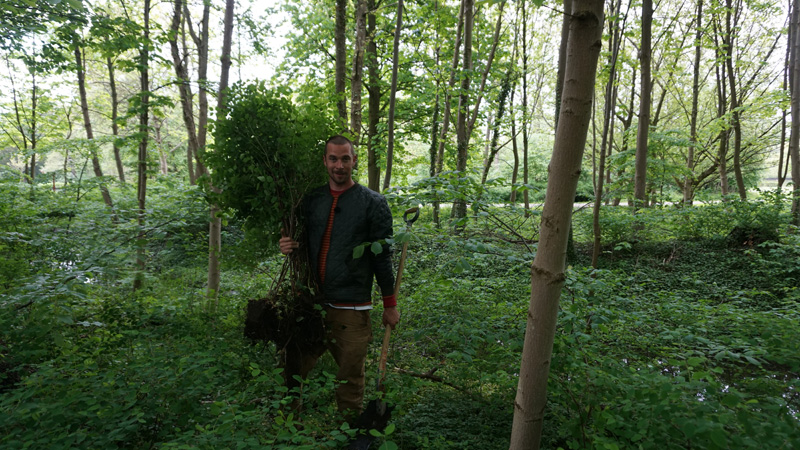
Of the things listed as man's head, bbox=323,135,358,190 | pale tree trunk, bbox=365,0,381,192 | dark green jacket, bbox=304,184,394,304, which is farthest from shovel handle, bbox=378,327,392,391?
pale tree trunk, bbox=365,0,381,192

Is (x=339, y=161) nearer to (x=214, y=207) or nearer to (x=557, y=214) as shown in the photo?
(x=557, y=214)

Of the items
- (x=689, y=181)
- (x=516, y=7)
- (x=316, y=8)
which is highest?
(x=516, y=7)

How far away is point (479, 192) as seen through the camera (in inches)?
138

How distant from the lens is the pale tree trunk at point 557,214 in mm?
1655

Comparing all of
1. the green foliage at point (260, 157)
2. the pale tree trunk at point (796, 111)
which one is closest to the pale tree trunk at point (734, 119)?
the pale tree trunk at point (796, 111)

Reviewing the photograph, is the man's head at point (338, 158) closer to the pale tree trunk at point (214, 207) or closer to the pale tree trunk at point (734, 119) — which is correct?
the pale tree trunk at point (214, 207)

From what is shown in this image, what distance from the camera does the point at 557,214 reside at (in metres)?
1.75

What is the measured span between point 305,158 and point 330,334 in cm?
148

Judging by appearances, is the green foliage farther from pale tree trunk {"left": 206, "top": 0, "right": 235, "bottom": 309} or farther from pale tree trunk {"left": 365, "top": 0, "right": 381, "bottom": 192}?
pale tree trunk {"left": 365, "top": 0, "right": 381, "bottom": 192}

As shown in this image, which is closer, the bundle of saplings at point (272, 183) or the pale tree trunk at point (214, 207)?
the bundle of saplings at point (272, 183)

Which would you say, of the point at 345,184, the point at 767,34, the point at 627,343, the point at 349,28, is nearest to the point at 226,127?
the point at 345,184

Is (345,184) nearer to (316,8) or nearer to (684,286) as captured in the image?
(684,286)

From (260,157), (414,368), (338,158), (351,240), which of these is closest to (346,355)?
(351,240)

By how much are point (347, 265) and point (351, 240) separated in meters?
0.21
